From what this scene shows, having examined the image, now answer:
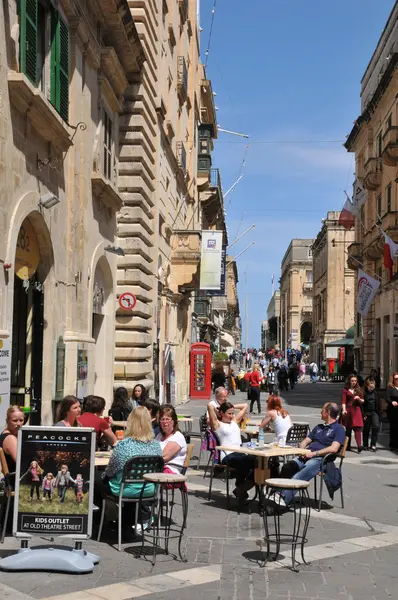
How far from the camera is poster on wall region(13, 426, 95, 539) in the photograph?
23.0ft

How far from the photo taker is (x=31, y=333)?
12797mm

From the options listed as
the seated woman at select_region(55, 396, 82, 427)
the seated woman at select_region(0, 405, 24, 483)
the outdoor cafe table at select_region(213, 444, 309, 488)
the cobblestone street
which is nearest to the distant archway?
the cobblestone street

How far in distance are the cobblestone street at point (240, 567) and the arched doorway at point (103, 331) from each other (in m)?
7.62

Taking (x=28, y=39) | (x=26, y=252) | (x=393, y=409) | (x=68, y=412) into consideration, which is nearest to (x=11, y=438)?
(x=68, y=412)

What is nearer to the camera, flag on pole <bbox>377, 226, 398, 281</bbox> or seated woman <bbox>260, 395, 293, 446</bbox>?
seated woman <bbox>260, 395, 293, 446</bbox>

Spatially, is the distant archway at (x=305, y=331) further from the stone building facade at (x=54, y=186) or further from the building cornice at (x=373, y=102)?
the stone building facade at (x=54, y=186)

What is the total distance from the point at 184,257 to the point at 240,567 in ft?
70.6

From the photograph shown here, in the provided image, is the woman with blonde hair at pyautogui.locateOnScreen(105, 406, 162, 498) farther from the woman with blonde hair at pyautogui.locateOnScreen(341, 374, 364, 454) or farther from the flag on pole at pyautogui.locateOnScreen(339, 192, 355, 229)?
the flag on pole at pyautogui.locateOnScreen(339, 192, 355, 229)

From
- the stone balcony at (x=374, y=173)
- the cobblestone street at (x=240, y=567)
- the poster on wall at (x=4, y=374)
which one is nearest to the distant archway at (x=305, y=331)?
the stone balcony at (x=374, y=173)

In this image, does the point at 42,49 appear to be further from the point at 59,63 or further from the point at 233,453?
the point at 233,453

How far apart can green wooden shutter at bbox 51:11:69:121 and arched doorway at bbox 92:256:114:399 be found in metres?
5.31

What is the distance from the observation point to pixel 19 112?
10.8 meters

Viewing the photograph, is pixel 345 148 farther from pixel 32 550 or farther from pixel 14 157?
pixel 32 550

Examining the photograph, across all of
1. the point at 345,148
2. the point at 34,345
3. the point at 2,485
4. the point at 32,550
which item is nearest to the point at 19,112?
the point at 34,345
